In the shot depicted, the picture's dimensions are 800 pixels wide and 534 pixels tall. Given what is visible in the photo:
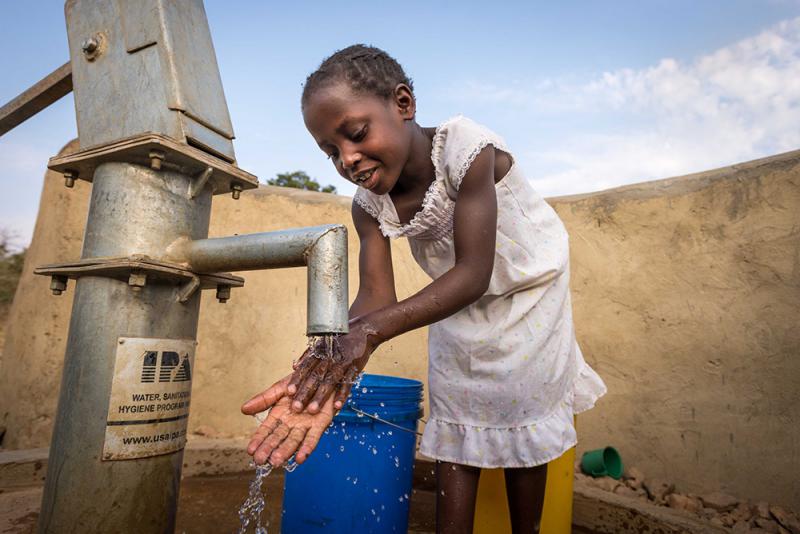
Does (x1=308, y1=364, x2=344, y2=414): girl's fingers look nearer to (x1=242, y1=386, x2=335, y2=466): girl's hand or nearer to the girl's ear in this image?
(x1=242, y1=386, x2=335, y2=466): girl's hand

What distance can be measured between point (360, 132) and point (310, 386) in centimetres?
66

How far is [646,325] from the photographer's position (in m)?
2.97

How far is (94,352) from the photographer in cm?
125

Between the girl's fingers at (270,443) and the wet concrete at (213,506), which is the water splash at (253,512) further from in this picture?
the girl's fingers at (270,443)

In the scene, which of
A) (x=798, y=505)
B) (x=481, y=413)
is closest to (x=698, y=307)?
(x=798, y=505)

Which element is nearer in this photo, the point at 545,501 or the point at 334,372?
the point at 334,372

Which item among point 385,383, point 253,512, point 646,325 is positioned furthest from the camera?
point 646,325

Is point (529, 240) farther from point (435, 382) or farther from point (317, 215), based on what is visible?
point (317, 215)

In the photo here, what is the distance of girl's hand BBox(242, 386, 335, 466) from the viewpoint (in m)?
1.05

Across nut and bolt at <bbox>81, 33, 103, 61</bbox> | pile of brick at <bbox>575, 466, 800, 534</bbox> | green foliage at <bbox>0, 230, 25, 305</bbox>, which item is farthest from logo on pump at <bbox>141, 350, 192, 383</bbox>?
green foliage at <bbox>0, 230, 25, 305</bbox>

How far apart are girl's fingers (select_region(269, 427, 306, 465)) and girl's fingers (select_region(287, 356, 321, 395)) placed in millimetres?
87

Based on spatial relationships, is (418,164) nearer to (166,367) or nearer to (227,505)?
(166,367)

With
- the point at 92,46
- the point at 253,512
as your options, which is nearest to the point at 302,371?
the point at 92,46

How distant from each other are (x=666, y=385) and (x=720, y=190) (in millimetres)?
1109
